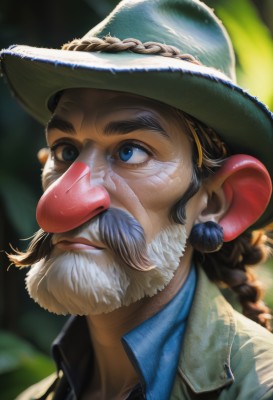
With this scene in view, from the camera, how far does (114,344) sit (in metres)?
1.59

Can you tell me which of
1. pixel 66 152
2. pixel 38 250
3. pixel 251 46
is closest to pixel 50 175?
pixel 66 152

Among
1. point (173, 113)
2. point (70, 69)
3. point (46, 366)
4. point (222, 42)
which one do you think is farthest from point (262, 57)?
point (46, 366)

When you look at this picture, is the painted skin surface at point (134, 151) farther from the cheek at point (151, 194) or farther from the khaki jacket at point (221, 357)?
the khaki jacket at point (221, 357)

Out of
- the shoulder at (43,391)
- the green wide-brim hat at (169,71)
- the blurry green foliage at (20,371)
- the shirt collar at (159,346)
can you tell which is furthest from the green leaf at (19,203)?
the shirt collar at (159,346)

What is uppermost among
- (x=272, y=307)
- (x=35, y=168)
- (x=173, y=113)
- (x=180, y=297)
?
(x=173, y=113)

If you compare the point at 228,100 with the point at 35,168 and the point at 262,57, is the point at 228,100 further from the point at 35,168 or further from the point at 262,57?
the point at 35,168

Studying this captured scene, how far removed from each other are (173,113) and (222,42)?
10.7 inches

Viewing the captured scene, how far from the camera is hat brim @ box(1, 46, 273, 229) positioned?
1342 mm

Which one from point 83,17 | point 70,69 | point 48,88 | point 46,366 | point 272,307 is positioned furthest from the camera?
point 83,17

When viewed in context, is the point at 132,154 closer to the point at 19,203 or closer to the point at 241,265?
the point at 241,265

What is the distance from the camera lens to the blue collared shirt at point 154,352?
1.44m

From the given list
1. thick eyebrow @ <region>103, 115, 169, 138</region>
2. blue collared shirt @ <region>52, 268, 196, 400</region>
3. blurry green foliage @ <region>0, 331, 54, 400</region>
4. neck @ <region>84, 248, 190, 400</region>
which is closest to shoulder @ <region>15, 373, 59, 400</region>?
blue collared shirt @ <region>52, 268, 196, 400</region>

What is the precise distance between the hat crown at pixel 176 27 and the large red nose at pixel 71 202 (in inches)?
13.5

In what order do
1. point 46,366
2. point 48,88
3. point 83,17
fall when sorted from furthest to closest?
point 83,17
point 46,366
point 48,88
